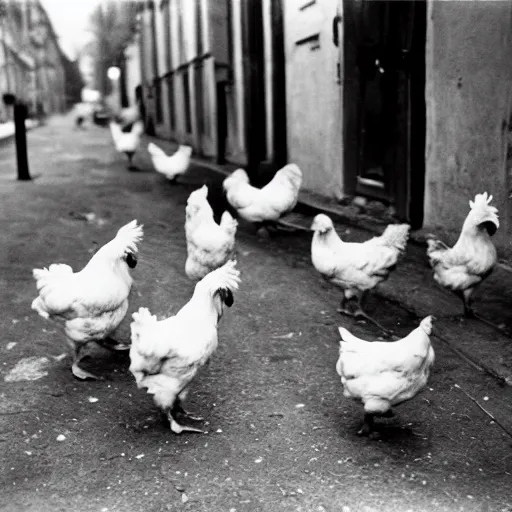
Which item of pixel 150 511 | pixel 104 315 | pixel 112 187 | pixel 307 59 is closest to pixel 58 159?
pixel 112 187

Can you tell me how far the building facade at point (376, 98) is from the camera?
23.0 feet

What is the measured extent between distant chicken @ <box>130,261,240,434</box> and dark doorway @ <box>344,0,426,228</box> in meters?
4.66

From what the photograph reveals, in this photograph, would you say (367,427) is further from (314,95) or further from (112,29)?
(112,29)

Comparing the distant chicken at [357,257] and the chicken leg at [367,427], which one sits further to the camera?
the distant chicken at [357,257]

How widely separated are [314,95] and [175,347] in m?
7.80

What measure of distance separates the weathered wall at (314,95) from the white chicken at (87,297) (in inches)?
238

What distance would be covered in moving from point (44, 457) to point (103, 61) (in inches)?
1655

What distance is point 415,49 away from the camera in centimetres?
805

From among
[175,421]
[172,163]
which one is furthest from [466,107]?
[172,163]

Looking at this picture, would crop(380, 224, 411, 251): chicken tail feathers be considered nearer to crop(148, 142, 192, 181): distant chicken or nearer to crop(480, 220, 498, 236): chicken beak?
crop(480, 220, 498, 236): chicken beak

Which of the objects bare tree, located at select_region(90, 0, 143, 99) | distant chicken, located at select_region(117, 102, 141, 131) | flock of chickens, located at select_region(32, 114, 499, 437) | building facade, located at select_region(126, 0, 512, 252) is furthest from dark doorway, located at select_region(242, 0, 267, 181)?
bare tree, located at select_region(90, 0, 143, 99)

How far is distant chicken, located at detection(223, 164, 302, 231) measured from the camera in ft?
25.9

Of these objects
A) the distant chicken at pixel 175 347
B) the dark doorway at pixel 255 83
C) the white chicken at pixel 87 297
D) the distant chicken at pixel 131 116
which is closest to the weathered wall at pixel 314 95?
the dark doorway at pixel 255 83

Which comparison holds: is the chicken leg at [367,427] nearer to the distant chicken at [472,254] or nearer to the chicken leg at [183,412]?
the chicken leg at [183,412]
